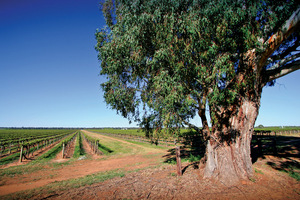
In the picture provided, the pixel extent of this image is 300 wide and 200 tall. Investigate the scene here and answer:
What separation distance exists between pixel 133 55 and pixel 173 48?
2208 millimetres

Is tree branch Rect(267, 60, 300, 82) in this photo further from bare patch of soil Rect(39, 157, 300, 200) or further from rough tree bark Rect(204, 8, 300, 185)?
bare patch of soil Rect(39, 157, 300, 200)

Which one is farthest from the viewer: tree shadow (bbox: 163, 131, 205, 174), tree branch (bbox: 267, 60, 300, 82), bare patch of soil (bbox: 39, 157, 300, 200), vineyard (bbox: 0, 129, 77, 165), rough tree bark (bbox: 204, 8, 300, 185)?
vineyard (bbox: 0, 129, 77, 165)

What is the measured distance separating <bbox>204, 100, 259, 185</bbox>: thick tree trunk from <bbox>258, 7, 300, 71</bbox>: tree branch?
2328 mm

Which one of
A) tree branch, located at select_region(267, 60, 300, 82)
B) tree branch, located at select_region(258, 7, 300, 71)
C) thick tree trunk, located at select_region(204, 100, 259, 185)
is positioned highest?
tree branch, located at select_region(258, 7, 300, 71)

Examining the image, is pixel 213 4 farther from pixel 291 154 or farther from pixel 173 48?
pixel 291 154

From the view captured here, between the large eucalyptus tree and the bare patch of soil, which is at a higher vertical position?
the large eucalyptus tree

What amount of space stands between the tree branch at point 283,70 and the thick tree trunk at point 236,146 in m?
1.73

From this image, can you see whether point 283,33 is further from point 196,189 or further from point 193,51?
point 196,189

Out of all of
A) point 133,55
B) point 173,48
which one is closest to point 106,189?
point 133,55

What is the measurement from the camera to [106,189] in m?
7.02

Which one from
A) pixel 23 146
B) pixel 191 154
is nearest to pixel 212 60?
pixel 191 154

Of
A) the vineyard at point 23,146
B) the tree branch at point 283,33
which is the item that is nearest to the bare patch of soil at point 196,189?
the tree branch at point 283,33

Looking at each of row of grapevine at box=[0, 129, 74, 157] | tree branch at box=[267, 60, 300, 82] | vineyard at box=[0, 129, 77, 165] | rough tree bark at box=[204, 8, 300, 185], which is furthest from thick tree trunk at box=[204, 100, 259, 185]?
row of grapevine at box=[0, 129, 74, 157]

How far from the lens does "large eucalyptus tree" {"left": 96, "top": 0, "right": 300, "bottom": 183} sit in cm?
607
